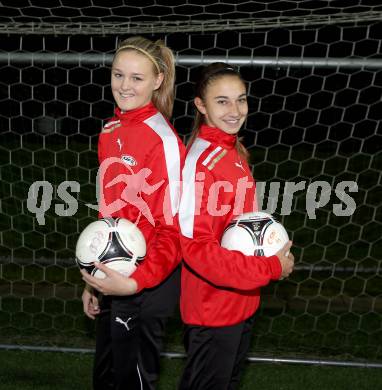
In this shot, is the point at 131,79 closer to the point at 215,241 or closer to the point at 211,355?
the point at 215,241

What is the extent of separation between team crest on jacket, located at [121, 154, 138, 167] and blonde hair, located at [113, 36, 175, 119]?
25 cm

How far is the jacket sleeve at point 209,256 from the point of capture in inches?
63.1

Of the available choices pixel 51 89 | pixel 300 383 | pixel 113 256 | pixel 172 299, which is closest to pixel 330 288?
pixel 300 383

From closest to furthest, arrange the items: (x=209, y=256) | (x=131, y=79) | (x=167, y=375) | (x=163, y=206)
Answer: (x=209, y=256) < (x=163, y=206) < (x=131, y=79) < (x=167, y=375)

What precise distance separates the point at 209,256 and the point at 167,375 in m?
1.20

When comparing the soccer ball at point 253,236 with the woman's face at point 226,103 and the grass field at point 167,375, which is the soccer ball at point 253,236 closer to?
the woman's face at point 226,103

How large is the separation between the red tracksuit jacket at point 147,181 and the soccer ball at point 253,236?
162 mm

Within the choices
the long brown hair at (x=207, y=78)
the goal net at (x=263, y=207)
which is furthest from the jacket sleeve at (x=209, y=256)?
the goal net at (x=263, y=207)

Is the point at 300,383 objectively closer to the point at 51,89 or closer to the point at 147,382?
the point at 147,382

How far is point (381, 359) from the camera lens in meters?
2.85

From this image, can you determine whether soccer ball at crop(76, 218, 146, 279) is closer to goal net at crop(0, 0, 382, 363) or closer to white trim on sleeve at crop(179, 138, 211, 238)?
white trim on sleeve at crop(179, 138, 211, 238)

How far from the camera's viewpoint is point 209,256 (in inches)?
63.1

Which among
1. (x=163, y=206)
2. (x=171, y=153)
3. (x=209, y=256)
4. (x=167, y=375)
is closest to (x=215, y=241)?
(x=209, y=256)

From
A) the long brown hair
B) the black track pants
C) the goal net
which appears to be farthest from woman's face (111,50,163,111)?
the black track pants
